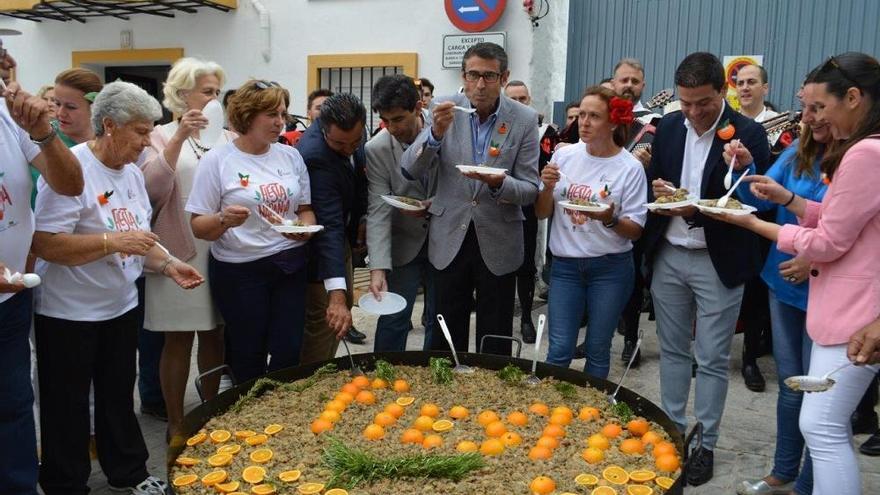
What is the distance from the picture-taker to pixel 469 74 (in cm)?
331

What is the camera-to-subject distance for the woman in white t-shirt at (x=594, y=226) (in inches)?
131

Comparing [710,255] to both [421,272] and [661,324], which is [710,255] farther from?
[421,272]

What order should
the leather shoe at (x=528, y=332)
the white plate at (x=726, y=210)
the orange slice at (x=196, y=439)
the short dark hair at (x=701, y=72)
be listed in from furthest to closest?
the leather shoe at (x=528, y=332), the short dark hair at (x=701, y=72), the white plate at (x=726, y=210), the orange slice at (x=196, y=439)

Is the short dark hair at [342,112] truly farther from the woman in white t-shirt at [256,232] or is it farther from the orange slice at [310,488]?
the orange slice at [310,488]

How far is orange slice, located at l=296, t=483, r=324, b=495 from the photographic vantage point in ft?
6.19

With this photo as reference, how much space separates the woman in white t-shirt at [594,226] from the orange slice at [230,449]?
1717mm

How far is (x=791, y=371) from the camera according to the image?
118 inches

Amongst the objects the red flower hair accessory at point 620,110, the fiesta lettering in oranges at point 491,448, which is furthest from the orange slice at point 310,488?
the red flower hair accessory at point 620,110

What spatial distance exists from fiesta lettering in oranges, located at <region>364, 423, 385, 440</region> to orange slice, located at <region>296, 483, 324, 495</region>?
0.33 meters

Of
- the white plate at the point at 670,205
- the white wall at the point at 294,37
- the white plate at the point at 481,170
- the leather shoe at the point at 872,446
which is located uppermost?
the white wall at the point at 294,37

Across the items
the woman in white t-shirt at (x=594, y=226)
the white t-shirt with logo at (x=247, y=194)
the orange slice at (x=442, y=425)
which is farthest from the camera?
the woman in white t-shirt at (x=594, y=226)

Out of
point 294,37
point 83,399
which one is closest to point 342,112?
point 83,399

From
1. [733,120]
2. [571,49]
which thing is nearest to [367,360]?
[733,120]

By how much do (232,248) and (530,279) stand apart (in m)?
3.15
